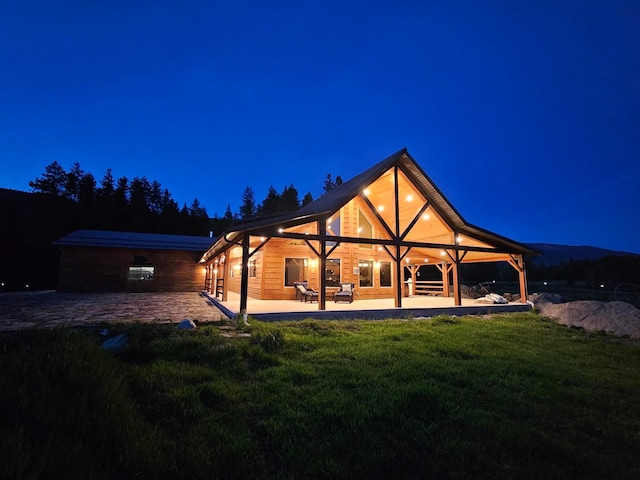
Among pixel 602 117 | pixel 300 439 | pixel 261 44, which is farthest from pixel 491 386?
pixel 602 117

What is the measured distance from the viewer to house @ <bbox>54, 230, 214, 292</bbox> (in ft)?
64.8

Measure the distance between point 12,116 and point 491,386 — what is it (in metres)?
129

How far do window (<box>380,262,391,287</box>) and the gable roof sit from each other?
4.75 metres

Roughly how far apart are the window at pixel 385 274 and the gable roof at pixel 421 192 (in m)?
4.75

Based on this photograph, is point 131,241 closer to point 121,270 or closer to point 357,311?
point 121,270

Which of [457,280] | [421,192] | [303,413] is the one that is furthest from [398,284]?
[303,413]

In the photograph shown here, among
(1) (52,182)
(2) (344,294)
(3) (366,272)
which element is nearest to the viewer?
(2) (344,294)

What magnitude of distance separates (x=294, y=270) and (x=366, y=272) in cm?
395

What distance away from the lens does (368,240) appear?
1089cm

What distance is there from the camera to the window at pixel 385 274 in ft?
54.4

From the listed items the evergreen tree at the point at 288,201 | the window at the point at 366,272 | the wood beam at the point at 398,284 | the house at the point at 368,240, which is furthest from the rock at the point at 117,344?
the evergreen tree at the point at 288,201

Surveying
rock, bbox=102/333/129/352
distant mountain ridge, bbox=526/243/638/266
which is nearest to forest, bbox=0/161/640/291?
rock, bbox=102/333/129/352

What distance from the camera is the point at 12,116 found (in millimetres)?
87438

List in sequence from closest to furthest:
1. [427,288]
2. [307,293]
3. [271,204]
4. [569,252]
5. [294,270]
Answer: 1. [307,293]
2. [294,270]
3. [427,288]
4. [271,204]
5. [569,252]
